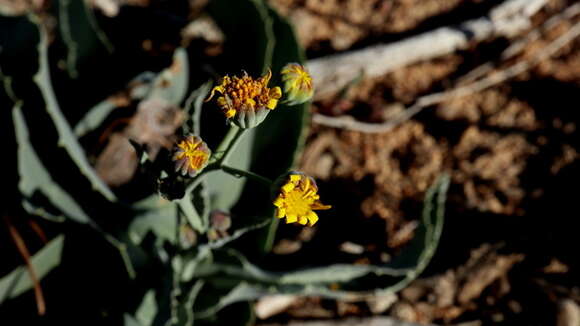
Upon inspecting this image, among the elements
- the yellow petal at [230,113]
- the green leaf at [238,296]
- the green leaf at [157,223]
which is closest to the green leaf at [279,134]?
the green leaf at [238,296]

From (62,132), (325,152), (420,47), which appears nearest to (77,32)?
(62,132)

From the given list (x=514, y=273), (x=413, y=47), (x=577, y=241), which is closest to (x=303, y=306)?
(x=514, y=273)

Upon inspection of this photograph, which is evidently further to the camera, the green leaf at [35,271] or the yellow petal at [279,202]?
the green leaf at [35,271]

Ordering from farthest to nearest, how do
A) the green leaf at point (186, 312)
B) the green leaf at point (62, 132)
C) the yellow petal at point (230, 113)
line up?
the green leaf at point (62, 132)
the green leaf at point (186, 312)
the yellow petal at point (230, 113)

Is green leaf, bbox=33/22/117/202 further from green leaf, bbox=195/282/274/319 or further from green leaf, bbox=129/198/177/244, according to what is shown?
green leaf, bbox=195/282/274/319

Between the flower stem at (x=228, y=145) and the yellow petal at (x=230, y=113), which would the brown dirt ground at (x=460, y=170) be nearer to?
the flower stem at (x=228, y=145)
